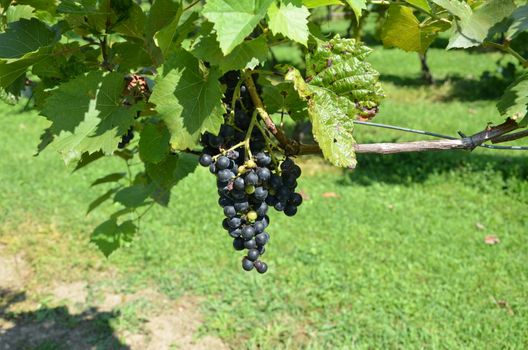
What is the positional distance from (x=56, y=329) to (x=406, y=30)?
11.2 ft

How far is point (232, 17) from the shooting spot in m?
0.86

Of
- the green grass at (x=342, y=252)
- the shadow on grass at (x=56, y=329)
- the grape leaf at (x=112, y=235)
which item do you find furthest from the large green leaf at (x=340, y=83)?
the shadow on grass at (x=56, y=329)

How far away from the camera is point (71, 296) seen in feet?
13.9

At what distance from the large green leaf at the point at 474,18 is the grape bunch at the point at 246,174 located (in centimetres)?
46

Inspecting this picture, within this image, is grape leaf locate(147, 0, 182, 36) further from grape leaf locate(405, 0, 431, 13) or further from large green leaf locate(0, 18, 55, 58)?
grape leaf locate(405, 0, 431, 13)

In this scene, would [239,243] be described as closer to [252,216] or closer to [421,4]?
[252,216]

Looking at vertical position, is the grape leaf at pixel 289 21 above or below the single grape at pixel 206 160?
above

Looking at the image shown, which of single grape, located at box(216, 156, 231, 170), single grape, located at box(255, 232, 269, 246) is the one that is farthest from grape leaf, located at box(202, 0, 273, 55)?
single grape, located at box(255, 232, 269, 246)

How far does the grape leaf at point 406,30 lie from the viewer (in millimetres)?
1312

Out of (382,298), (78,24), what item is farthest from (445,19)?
(382,298)

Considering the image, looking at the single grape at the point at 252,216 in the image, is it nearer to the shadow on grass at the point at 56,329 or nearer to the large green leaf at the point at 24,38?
the large green leaf at the point at 24,38

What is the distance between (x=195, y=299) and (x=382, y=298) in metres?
1.36

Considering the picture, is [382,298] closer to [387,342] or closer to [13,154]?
[387,342]

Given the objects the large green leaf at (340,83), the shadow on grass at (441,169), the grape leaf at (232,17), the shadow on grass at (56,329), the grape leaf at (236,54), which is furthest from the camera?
the shadow on grass at (441,169)
